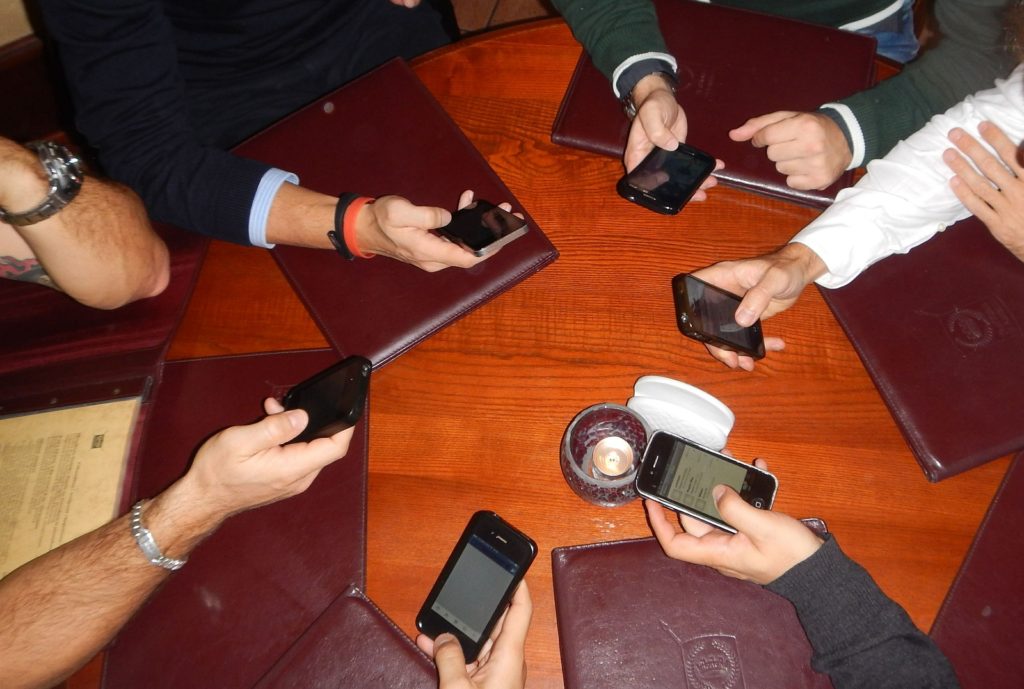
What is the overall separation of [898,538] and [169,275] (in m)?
1.30

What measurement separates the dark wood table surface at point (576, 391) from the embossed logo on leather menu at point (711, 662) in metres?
0.17

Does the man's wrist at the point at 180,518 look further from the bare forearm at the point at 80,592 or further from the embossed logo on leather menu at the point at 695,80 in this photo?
the embossed logo on leather menu at the point at 695,80

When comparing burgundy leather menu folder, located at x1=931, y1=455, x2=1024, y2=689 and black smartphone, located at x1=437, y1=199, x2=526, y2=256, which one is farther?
black smartphone, located at x1=437, y1=199, x2=526, y2=256

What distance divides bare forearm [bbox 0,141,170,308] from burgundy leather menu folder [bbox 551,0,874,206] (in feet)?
2.55

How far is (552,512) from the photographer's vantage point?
92 centimetres

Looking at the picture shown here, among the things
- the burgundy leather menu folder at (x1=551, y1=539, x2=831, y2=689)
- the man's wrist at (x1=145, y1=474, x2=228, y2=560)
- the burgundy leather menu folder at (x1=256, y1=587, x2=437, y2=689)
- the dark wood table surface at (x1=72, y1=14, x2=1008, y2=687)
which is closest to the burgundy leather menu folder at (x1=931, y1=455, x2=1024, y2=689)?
the dark wood table surface at (x1=72, y1=14, x2=1008, y2=687)

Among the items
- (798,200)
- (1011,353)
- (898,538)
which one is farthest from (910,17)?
(898,538)

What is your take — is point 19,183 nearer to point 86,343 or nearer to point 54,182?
point 54,182

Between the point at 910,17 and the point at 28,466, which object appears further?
the point at 910,17

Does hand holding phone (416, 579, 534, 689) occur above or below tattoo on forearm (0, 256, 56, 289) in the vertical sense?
below

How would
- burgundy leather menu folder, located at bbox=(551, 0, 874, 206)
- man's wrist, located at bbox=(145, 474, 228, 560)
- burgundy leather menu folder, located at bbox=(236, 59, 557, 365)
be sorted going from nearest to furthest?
1. man's wrist, located at bbox=(145, 474, 228, 560)
2. burgundy leather menu folder, located at bbox=(236, 59, 557, 365)
3. burgundy leather menu folder, located at bbox=(551, 0, 874, 206)

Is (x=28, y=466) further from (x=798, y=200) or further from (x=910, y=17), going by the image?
(x=910, y=17)

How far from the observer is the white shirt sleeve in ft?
3.25

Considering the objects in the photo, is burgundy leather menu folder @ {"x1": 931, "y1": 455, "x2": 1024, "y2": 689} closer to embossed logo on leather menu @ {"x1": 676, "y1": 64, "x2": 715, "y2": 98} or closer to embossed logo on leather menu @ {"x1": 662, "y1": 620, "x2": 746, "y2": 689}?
embossed logo on leather menu @ {"x1": 662, "y1": 620, "x2": 746, "y2": 689}
